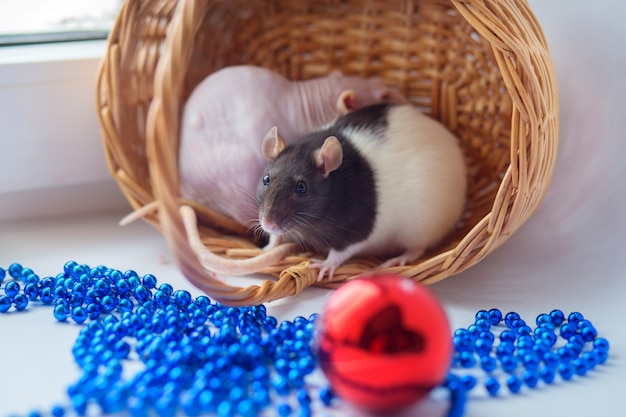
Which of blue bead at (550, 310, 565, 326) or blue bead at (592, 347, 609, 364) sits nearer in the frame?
blue bead at (592, 347, 609, 364)

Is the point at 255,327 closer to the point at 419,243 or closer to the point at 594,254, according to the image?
the point at 419,243

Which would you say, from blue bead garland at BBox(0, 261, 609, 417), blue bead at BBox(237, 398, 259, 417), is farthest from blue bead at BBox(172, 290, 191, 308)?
blue bead at BBox(237, 398, 259, 417)

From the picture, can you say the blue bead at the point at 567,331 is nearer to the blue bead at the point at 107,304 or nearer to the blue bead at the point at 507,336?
the blue bead at the point at 507,336

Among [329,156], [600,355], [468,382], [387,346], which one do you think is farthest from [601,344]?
[329,156]

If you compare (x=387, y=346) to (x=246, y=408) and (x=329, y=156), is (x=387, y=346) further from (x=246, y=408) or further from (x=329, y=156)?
(x=329, y=156)

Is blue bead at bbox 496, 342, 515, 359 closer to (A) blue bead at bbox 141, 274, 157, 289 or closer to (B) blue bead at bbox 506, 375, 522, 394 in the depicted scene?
(B) blue bead at bbox 506, 375, 522, 394

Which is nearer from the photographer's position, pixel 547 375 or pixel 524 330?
pixel 547 375
